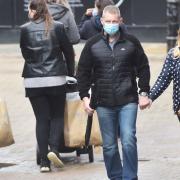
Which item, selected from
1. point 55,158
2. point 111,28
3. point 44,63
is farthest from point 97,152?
point 111,28

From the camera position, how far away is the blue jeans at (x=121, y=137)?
6.65 meters

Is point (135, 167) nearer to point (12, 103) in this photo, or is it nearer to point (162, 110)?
point (162, 110)

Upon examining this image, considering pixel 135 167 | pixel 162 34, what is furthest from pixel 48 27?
pixel 162 34

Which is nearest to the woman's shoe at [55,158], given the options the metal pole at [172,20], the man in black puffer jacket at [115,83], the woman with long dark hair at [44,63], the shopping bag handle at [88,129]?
the woman with long dark hair at [44,63]

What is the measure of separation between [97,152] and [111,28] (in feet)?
8.10

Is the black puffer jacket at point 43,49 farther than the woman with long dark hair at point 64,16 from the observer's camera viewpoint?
No

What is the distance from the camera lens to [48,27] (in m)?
7.60

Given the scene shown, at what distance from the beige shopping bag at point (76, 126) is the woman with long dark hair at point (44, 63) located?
0.21 m

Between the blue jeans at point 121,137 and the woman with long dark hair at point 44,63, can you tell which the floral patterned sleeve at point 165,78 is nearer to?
the blue jeans at point 121,137

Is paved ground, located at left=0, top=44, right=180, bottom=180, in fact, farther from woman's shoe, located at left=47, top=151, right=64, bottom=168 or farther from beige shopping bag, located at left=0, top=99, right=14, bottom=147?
beige shopping bag, located at left=0, top=99, right=14, bottom=147

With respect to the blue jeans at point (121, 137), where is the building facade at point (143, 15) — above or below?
below

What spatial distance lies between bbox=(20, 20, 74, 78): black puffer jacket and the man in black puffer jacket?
87cm

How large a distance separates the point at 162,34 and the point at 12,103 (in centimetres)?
839

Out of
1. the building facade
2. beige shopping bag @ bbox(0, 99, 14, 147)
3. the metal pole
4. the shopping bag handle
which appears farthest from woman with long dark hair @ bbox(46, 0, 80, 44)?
the building facade
